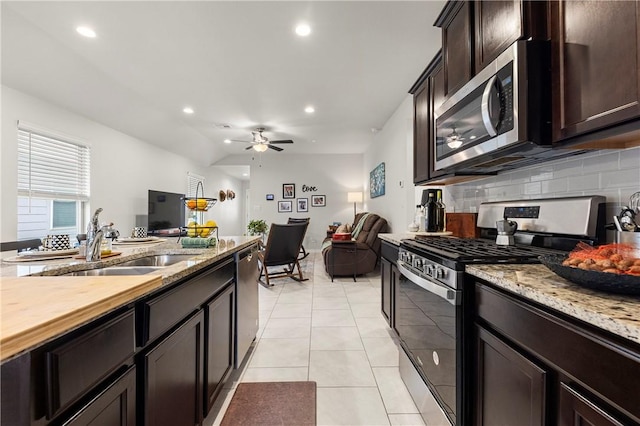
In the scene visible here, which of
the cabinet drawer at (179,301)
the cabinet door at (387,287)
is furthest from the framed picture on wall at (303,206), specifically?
the cabinet drawer at (179,301)

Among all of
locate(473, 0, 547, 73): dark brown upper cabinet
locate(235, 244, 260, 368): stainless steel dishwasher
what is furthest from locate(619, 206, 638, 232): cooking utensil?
locate(235, 244, 260, 368): stainless steel dishwasher

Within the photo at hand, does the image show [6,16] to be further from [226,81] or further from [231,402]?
[231,402]

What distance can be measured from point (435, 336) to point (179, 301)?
1.14 meters

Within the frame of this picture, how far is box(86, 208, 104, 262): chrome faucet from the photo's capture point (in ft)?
4.02

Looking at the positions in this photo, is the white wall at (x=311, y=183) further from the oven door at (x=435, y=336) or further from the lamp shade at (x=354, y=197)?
the oven door at (x=435, y=336)

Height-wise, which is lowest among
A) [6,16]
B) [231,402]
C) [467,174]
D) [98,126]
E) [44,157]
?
[231,402]

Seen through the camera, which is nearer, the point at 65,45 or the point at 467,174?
the point at 467,174

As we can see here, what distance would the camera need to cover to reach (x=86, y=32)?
2.50 metres

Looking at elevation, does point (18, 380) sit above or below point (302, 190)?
below

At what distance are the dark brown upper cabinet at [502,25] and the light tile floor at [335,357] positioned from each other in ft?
6.29

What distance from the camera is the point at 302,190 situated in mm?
7832

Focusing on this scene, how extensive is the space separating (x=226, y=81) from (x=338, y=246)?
2.82 metres

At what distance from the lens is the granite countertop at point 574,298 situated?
1.77 feet

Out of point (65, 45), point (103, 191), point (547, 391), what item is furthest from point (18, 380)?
point (103, 191)
